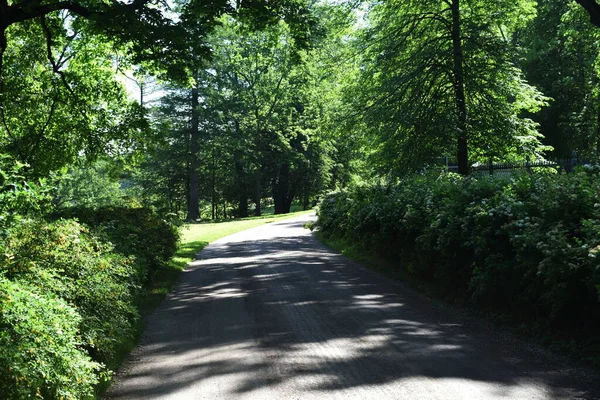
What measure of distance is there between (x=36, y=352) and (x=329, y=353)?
3.21 m

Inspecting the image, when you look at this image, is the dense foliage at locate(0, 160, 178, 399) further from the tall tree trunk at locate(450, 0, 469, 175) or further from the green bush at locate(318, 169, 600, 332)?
the tall tree trunk at locate(450, 0, 469, 175)

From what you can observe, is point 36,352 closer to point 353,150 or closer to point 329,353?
point 329,353

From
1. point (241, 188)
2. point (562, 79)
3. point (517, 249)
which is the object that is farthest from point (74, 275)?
point (241, 188)

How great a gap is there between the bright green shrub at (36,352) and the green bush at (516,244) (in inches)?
193

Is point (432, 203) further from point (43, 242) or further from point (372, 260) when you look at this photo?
point (43, 242)

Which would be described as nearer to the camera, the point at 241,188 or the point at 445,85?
the point at 445,85

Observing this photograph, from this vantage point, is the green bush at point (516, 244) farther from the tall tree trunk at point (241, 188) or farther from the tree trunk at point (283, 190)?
the tree trunk at point (283, 190)

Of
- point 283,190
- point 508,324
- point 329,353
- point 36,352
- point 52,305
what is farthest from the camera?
point 283,190

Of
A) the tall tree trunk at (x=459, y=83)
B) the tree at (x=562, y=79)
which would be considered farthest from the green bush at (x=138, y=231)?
the tree at (x=562, y=79)

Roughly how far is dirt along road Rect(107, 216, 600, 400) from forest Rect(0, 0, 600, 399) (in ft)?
2.07

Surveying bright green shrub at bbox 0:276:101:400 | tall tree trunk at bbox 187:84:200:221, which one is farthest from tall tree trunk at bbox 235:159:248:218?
bright green shrub at bbox 0:276:101:400

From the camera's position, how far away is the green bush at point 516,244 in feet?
19.0

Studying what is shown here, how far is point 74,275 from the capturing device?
5.66 metres

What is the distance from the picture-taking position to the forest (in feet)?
17.8
